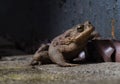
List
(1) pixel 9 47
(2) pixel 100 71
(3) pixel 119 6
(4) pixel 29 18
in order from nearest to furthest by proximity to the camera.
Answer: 1. (2) pixel 100 71
2. (3) pixel 119 6
3. (1) pixel 9 47
4. (4) pixel 29 18

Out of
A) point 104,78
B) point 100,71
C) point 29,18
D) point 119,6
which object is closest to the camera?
point 104,78

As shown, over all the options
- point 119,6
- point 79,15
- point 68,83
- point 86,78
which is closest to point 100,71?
point 86,78

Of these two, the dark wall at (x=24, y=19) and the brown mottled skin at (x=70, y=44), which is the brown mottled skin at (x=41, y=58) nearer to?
the brown mottled skin at (x=70, y=44)

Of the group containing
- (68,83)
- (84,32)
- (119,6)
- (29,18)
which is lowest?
(68,83)

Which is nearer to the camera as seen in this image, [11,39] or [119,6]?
[119,6]

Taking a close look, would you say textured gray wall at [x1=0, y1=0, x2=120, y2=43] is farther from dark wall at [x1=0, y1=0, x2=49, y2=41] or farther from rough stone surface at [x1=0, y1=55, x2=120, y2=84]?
rough stone surface at [x1=0, y1=55, x2=120, y2=84]

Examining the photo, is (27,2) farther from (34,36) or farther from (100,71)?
(100,71)

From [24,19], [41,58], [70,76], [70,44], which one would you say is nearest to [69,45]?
[70,44]
